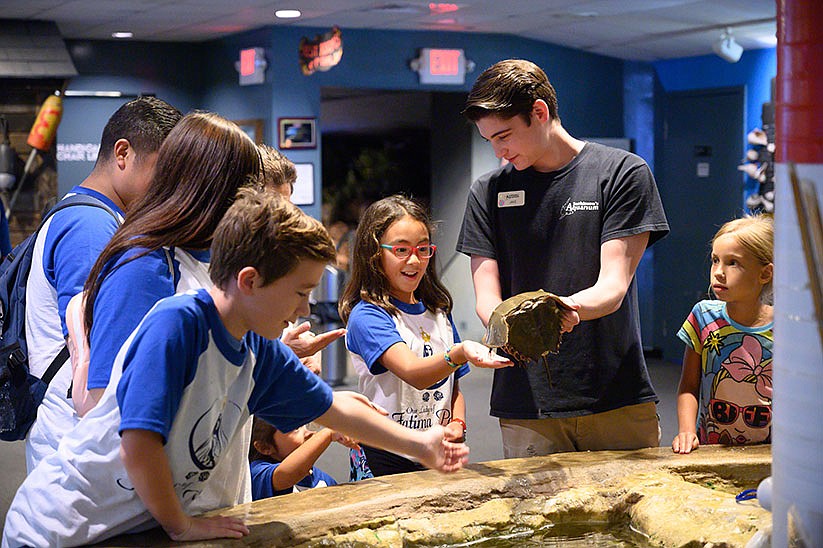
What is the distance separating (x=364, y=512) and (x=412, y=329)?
2.70 ft

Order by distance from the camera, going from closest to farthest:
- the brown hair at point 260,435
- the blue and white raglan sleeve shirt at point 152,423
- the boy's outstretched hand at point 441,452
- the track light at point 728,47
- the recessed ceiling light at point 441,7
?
the blue and white raglan sleeve shirt at point 152,423
the boy's outstretched hand at point 441,452
the brown hair at point 260,435
the recessed ceiling light at point 441,7
the track light at point 728,47

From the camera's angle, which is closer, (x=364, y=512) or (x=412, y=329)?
(x=364, y=512)

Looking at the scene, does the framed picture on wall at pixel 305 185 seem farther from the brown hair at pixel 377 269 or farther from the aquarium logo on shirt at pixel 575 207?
the aquarium logo on shirt at pixel 575 207

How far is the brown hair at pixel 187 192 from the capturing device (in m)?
2.04

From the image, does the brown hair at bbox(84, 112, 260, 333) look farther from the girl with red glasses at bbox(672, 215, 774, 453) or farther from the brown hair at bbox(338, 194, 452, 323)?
the girl with red glasses at bbox(672, 215, 774, 453)

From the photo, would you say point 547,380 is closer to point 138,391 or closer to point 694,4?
point 138,391

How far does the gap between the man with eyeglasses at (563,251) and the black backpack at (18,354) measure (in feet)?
3.56

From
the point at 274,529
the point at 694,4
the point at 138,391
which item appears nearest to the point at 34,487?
the point at 138,391

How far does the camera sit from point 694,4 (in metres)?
7.24

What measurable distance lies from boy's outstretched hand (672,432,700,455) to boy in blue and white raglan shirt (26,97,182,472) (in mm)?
1619

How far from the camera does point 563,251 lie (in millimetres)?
2828

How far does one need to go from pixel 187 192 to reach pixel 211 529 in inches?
27.1

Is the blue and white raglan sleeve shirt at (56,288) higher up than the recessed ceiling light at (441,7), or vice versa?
the recessed ceiling light at (441,7)

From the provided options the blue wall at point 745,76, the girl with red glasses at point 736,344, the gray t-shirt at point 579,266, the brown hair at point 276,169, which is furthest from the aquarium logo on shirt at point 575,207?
the blue wall at point 745,76
